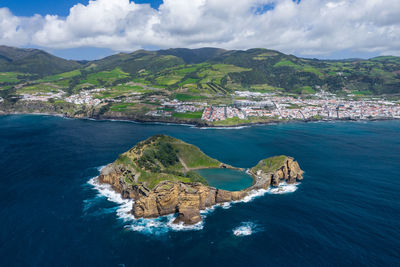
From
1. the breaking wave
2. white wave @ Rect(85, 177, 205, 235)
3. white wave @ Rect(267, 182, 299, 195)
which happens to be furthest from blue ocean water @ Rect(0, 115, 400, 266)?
white wave @ Rect(267, 182, 299, 195)

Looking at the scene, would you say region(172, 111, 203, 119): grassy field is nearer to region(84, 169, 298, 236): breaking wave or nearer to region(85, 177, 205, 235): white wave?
region(84, 169, 298, 236): breaking wave

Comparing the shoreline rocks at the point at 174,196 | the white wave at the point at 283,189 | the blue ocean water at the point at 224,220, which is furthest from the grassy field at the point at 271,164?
the blue ocean water at the point at 224,220

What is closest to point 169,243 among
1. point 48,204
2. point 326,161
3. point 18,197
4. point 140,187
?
point 140,187

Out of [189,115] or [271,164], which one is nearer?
[271,164]

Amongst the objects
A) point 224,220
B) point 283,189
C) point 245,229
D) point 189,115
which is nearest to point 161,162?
point 224,220

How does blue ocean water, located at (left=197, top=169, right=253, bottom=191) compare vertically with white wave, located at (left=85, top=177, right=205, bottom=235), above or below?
above

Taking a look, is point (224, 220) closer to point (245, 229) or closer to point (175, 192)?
point (245, 229)
